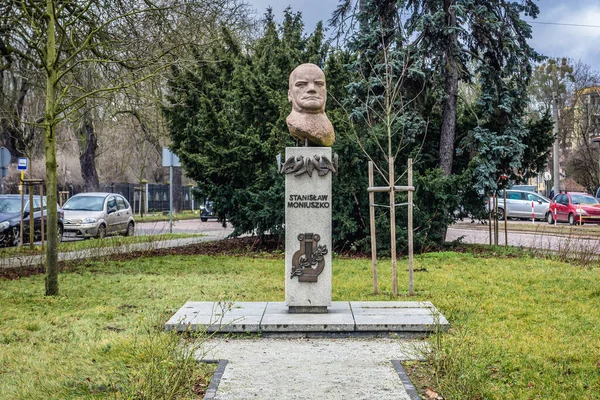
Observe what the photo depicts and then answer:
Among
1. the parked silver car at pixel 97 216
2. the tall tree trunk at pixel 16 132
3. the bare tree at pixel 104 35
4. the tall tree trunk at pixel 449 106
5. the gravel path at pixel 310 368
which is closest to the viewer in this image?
the gravel path at pixel 310 368

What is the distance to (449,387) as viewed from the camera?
196 inches

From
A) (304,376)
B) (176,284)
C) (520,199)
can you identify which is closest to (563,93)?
(520,199)

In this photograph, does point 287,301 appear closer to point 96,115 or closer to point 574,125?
point 96,115

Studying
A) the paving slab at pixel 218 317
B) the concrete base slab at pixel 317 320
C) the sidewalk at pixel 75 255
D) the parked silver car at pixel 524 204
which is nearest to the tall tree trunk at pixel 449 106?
the sidewalk at pixel 75 255

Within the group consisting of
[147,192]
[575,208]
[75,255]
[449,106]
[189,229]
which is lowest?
[189,229]

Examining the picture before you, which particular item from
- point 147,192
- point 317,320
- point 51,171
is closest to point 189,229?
point 51,171

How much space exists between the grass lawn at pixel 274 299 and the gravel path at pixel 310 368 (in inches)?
13.6

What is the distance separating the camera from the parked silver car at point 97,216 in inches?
837

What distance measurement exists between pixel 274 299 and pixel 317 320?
87.0 inches

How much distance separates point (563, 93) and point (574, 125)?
2834 mm

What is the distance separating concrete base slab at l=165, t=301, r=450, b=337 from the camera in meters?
7.21

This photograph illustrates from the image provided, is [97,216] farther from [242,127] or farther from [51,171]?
[51,171]

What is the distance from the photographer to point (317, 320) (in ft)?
24.4

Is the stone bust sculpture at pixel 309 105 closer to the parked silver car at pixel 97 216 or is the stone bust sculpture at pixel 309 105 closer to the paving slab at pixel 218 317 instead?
the paving slab at pixel 218 317
